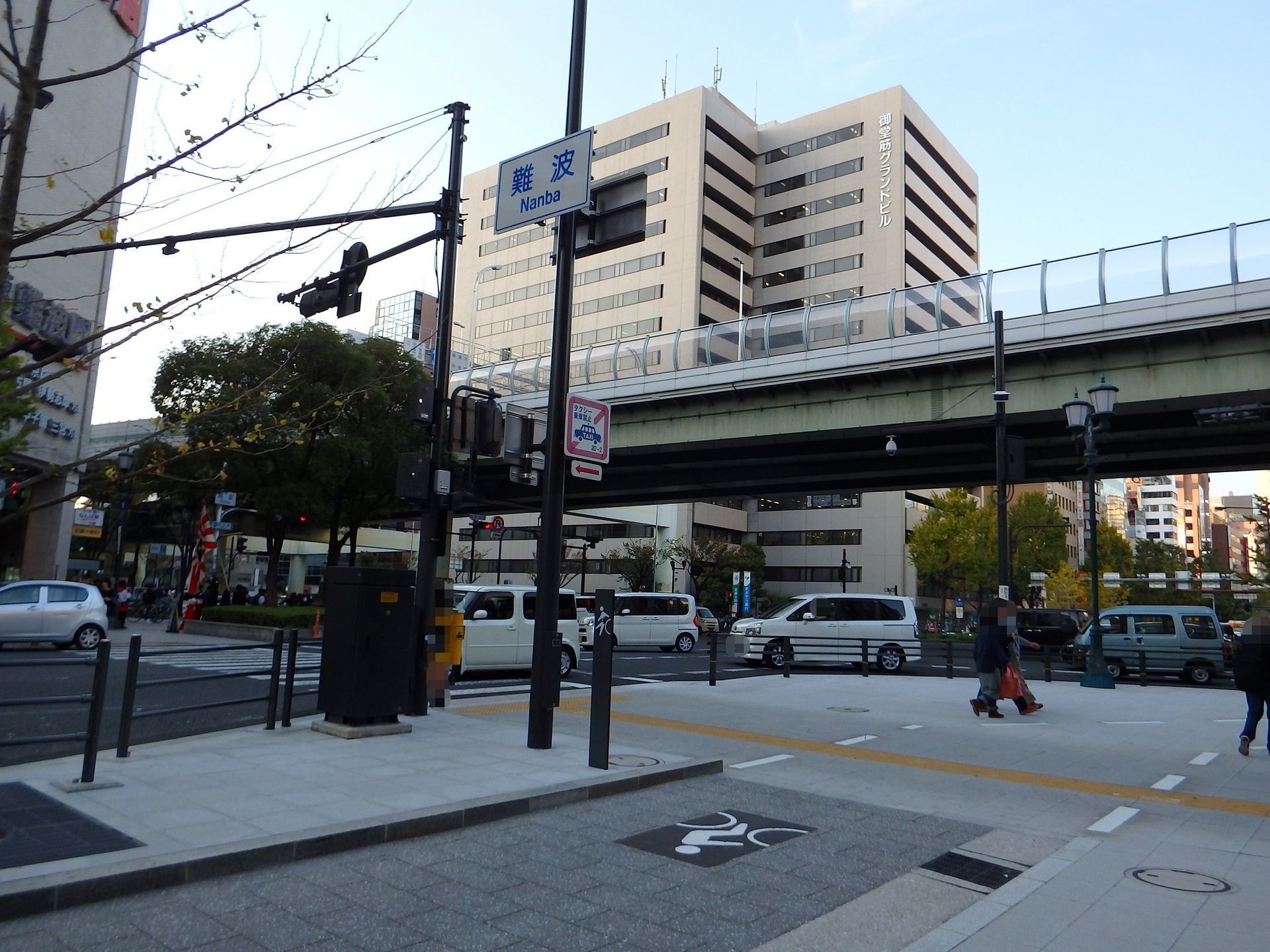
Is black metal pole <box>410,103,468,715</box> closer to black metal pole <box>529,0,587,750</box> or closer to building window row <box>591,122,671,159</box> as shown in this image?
black metal pole <box>529,0,587,750</box>

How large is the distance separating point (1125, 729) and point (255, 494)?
2682cm

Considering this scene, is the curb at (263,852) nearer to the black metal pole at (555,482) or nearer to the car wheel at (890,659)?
the black metal pole at (555,482)

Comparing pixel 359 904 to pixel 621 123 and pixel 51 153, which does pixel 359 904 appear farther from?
pixel 621 123

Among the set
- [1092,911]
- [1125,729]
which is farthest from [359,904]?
[1125,729]

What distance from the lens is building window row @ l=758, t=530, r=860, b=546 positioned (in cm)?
7394

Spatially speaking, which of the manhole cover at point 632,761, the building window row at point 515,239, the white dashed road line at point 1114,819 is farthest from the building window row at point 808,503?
the white dashed road line at point 1114,819

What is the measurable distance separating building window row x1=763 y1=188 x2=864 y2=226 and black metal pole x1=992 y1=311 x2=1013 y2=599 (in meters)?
60.7

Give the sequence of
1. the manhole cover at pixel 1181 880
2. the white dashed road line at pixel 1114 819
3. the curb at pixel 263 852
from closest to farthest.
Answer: the curb at pixel 263 852 → the manhole cover at pixel 1181 880 → the white dashed road line at pixel 1114 819

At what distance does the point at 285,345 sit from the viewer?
30.4 meters

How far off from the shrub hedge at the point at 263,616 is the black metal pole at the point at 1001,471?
2028cm

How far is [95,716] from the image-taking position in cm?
650

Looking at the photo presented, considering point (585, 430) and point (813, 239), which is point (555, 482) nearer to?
point (585, 430)

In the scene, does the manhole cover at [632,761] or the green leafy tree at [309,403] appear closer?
the manhole cover at [632,761]

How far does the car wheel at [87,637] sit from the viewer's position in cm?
1952
